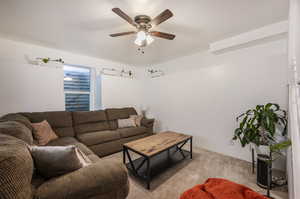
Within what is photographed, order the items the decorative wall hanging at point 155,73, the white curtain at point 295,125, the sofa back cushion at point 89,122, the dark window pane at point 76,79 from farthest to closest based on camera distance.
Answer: the decorative wall hanging at point 155,73 < the dark window pane at point 76,79 < the sofa back cushion at point 89,122 < the white curtain at point 295,125

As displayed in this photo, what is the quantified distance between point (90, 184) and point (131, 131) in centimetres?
218

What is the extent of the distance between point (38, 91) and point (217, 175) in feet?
12.7

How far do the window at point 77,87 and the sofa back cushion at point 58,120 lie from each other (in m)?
0.63

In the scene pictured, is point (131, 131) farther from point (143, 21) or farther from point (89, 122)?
point (143, 21)

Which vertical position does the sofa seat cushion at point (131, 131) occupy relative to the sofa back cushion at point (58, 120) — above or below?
below

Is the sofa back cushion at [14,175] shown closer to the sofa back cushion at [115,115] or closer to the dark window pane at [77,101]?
the sofa back cushion at [115,115]

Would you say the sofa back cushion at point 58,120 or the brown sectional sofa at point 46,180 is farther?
the sofa back cushion at point 58,120

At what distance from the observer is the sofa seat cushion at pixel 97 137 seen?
2.48 meters

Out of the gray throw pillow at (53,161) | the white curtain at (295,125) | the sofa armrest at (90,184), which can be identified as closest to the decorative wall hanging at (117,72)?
the gray throw pillow at (53,161)

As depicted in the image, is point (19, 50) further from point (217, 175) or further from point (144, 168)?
point (217, 175)

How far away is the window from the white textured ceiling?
718 mm

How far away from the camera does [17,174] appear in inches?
27.3

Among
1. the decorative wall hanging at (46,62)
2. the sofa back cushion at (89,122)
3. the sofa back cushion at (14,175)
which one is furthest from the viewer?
the sofa back cushion at (89,122)

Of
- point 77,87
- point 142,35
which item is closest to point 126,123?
point 77,87
